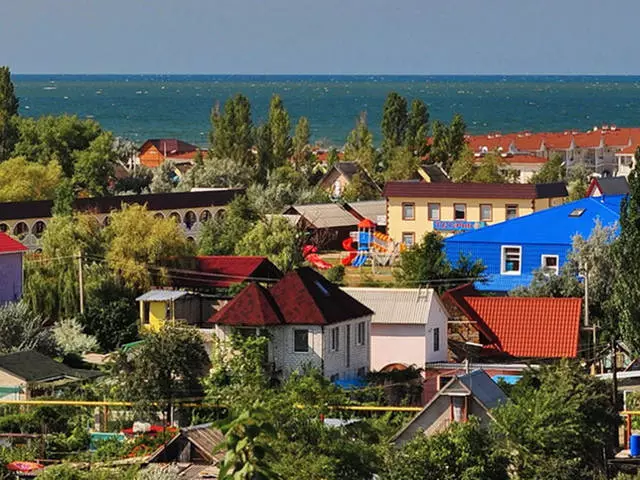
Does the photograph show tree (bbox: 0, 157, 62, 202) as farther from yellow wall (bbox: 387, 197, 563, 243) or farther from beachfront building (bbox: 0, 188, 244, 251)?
yellow wall (bbox: 387, 197, 563, 243)

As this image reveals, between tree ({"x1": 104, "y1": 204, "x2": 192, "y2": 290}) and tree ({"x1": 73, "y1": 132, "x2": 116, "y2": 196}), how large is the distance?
24.4m

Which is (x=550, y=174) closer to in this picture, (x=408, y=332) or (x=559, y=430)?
(x=408, y=332)

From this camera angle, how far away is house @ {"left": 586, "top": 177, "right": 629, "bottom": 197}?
200 feet

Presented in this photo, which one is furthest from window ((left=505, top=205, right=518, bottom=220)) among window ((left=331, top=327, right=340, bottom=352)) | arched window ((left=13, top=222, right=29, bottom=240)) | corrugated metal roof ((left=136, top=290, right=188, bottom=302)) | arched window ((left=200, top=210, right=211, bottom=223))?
window ((left=331, top=327, right=340, bottom=352))

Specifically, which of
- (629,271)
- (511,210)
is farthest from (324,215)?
(629,271)

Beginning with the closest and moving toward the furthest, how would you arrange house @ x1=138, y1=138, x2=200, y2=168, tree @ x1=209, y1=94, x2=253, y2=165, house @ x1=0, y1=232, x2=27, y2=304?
house @ x1=0, y1=232, x2=27, y2=304
tree @ x1=209, y1=94, x2=253, y2=165
house @ x1=138, y1=138, x2=200, y2=168

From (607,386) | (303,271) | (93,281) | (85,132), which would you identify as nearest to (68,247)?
(93,281)

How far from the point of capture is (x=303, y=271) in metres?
39.0

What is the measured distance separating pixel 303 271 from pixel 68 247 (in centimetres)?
1087

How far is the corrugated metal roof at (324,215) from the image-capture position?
209 ft

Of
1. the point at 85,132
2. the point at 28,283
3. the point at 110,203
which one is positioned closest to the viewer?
the point at 28,283

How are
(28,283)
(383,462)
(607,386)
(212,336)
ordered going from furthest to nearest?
(28,283) → (212,336) → (607,386) → (383,462)

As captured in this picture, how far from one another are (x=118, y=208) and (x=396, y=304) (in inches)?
829

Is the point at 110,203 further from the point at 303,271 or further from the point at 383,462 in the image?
the point at 383,462
